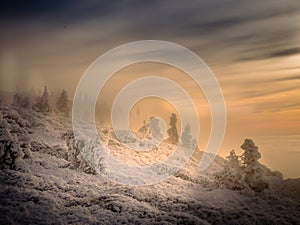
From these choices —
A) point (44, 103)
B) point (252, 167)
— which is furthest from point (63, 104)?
point (252, 167)

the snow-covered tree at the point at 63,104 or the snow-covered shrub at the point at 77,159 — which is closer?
the snow-covered shrub at the point at 77,159

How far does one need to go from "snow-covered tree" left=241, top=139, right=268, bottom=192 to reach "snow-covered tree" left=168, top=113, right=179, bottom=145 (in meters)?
43.2

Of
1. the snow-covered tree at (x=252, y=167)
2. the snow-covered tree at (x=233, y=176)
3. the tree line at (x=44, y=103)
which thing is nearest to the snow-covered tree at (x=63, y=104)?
the tree line at (x=44, y=103)

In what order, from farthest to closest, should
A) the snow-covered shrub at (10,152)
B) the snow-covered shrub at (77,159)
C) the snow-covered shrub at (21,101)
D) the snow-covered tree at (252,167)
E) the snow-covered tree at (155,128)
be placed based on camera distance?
1. the snow-covered shrub at (21,101)
2. the snow-covered tree at (155,128)
3. the snow-covered tree at (252,167)
4. the snow-covered shrub at (77,159)
5. the snow-covered shrub at (10,152)

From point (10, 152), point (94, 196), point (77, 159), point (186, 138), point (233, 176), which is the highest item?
point (186, 138)

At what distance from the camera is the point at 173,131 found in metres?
96.6

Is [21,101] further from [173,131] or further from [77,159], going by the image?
[77,159]

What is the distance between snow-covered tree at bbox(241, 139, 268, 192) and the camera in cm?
5050

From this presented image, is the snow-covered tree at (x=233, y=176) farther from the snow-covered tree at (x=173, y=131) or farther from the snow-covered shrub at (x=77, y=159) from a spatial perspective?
the snow-covered tree at (x=173, y=131)

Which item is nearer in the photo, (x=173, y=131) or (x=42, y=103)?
(x=42, y=103)

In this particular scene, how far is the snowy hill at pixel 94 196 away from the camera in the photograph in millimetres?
29883

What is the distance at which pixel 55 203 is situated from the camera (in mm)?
31297

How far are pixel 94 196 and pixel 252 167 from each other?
90.0 feet

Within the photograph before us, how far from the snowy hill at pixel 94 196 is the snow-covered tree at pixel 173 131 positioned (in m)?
36.5
